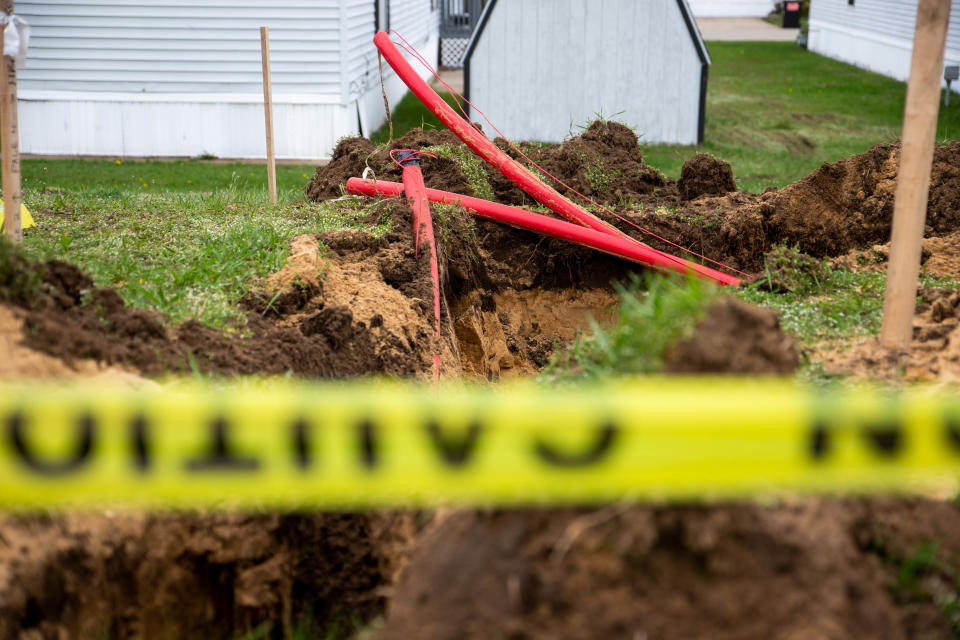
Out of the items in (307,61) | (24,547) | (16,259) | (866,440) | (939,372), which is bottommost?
(24,547)

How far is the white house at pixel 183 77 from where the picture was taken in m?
12.2

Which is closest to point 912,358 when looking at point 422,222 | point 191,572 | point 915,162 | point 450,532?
point 915,162

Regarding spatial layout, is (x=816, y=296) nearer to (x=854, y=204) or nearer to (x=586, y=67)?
(x=854, y=204)

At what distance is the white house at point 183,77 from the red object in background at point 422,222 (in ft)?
19.5

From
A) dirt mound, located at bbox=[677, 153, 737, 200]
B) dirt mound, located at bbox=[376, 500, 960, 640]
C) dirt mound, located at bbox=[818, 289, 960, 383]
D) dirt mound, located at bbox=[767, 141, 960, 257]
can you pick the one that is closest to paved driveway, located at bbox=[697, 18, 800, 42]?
dirt mound, located at bbox=[677, 153, 737, 200]

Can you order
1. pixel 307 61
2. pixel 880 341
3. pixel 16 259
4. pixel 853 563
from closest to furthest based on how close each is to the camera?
pixel 853 563 < pixel 16 259 < pixel 880 341 < pixel 307 61

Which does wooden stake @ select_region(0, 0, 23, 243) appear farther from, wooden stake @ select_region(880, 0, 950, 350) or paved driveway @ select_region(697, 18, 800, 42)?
paved driveway @ select_region(697, 18, 800, 42)

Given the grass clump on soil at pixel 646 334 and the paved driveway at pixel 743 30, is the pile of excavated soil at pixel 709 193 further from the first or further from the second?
the paved driveway at pixel 743 30

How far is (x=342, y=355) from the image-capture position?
4.52m

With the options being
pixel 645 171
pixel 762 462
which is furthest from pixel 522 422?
pixel 645 171

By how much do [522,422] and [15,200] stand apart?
3596 mm

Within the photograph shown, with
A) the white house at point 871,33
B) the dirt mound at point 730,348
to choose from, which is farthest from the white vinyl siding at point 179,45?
the white house at point 871,33

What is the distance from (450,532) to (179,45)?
460 inches

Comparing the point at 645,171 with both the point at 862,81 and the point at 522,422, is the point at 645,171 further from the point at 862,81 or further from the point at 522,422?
the point at 862,81
